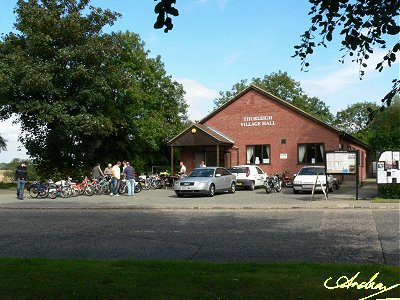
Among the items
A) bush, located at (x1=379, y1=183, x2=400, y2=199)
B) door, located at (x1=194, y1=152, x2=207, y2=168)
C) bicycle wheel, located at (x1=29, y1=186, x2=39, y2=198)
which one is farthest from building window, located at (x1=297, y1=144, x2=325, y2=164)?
bicycle wheel, located at (x1=29, y1=186, x2=39, y2=198)

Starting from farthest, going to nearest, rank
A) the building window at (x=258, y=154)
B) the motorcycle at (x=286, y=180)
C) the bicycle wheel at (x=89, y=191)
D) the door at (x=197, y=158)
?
1. the door at (x=197, y=158)
2. the building window at (x=258, y=154)
3. the motorcycle at (x=286, y=180)
4. the bicycle wheel at (x=89, y=191)

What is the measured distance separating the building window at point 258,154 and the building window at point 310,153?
234 centimetres

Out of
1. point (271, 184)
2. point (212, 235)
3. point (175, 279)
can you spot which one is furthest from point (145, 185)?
point (175, 279)

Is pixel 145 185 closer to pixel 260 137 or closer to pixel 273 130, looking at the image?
pixel 260 137

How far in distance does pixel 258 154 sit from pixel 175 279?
32.1 meters

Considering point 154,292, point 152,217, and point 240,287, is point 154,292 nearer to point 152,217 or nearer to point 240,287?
point 240,287

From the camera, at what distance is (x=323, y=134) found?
1425 inches

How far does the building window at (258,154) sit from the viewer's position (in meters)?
38.0

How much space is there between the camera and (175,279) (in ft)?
21.5

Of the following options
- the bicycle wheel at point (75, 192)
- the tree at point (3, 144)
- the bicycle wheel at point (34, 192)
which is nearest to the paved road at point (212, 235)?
the bicycle wheel at point (34, 192)

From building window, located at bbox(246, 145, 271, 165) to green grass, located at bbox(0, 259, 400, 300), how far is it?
3055cm

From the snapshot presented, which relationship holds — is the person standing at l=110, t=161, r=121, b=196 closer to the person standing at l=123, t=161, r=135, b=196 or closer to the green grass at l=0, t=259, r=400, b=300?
the person standing at l=123, t=161, r=135, b=196

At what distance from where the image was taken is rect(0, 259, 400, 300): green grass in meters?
5.78

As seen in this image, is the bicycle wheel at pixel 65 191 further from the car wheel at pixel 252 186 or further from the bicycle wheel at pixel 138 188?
the car wheel at pixel 252 186
